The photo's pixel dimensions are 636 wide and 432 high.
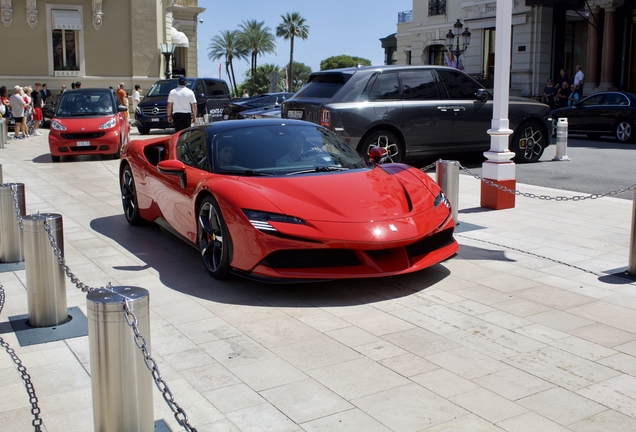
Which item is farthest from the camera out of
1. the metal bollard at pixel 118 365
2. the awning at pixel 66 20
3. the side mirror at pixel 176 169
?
the awning at pixel 66 20

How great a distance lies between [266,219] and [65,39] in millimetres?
31416

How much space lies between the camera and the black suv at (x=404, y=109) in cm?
1193

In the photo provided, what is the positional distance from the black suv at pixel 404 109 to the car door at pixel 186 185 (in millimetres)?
4670

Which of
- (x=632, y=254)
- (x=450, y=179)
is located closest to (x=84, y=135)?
(x=450, y=179)

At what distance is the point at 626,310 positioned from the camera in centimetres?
536

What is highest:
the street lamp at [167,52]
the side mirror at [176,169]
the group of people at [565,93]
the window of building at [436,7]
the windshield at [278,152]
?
the window of building at [436,7]

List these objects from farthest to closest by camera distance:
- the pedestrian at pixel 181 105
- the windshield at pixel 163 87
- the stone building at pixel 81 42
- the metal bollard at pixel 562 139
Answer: the stone building at pixel 81 42 < the windshield at pixel 163 87 < the pedestrian at pixel 181 105 < the metal bollard at pixel 562 139

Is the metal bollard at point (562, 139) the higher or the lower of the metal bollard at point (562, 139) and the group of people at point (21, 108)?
the lower

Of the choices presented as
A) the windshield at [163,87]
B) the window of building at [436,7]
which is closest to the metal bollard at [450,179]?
the windshield at [163,87]

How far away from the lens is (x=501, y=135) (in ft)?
30.6

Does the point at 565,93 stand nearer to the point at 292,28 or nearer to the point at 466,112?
the point at 466,112

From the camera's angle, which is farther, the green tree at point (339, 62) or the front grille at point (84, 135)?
the green tree at point (339, 62)

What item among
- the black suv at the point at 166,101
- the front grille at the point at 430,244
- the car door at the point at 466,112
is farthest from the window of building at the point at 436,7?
the front grille at the point at 430,244

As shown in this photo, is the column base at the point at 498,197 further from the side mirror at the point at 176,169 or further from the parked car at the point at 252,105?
the parked car at the point at 252,105
